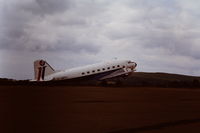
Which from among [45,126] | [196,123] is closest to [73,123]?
[45,126]

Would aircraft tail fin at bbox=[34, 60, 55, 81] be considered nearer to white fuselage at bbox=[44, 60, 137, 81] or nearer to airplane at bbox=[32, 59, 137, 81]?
airplane at bbox=[32, 59, 137, 81]

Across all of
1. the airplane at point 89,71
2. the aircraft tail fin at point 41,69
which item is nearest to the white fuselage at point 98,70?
the airplane at point 89,71

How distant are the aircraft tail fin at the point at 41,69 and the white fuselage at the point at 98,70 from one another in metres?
0.74

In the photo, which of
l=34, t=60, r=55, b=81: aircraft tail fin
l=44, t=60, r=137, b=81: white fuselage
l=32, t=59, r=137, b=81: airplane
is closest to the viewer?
l=34, t=60, r=55, b=81: aircraft tail fin

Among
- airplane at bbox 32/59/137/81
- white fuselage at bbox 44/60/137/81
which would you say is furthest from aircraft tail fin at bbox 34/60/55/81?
white fuselage at bbox 44/60/137/81

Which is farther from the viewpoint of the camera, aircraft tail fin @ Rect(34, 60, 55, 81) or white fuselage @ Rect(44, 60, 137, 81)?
white fuselage @ Rect(44, 60, 137, 81)

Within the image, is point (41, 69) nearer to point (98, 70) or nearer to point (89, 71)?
point (89, 71)

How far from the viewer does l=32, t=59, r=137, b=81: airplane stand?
58909 mm

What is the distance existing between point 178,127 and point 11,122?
16.2 feet

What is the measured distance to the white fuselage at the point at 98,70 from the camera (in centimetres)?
5960

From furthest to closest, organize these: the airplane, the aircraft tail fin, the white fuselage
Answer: the white fuselage, the airplane, the aircraft tail fin

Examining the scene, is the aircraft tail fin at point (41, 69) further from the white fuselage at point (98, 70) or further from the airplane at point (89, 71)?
the white fuselage at point (98, 70)

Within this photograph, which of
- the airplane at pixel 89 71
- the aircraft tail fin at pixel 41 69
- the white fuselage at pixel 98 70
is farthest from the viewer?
the white fuselage at pixel 98 70

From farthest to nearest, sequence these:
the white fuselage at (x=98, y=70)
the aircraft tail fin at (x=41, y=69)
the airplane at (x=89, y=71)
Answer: the white fuselage at (x=98, y=70)
the airplane at (x=89, y=71)
the aircraft tail fin at (x=41, y=69)
